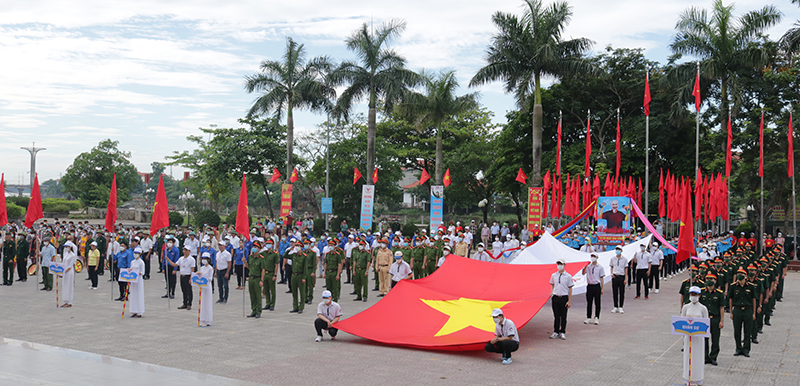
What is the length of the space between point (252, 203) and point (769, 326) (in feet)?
272

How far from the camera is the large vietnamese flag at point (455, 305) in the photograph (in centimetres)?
1203

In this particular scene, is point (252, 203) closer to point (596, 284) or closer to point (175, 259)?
point (175, 259)

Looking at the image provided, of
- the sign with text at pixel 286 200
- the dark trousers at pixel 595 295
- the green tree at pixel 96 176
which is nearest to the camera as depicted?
the dark trousers at pixel 595 295

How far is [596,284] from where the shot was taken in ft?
48.9

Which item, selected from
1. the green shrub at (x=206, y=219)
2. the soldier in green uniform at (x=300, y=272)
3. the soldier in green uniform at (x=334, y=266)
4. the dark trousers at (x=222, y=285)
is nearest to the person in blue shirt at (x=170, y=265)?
the dark trousers at (x=222, y=285)

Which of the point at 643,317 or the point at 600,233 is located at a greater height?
the point at 600,233

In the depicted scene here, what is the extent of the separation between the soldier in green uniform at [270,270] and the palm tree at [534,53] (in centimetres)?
2215

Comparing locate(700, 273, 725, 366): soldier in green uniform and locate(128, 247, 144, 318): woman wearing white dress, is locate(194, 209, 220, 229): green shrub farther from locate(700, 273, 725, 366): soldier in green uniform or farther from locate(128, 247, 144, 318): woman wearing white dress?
locate(700, 273, 725, 366): soldier in green uniform

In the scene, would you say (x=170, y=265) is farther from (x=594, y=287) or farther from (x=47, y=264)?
(x=594, y=287)

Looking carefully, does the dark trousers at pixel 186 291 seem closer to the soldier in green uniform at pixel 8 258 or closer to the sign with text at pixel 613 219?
the soldier in green uniform at pixel 8 258

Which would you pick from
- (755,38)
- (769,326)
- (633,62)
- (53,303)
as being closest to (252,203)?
(633,62)

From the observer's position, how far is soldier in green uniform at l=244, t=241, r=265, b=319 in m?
15.3

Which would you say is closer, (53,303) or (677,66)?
(53,303)

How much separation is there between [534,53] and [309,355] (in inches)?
1085
